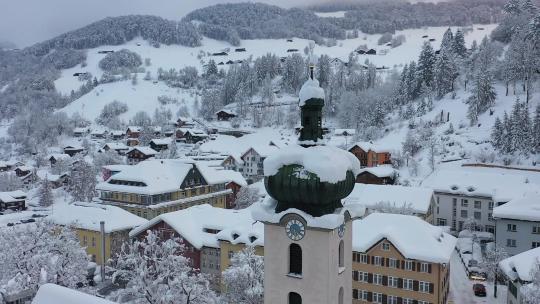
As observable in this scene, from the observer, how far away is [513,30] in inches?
4242

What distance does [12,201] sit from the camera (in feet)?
224

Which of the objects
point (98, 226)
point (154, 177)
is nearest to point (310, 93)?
point (98, 226)

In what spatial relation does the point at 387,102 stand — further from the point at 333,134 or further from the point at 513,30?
the point at 513,30

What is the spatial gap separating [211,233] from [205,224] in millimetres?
1228

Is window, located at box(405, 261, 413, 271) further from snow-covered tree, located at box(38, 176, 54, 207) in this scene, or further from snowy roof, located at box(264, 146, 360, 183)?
snow-covered tree, located at box(38, 176, 54, 207)

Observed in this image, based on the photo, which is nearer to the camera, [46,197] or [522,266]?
[522,266]

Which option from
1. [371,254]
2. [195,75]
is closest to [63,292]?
[371,254]

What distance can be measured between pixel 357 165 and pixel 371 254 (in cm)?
2293

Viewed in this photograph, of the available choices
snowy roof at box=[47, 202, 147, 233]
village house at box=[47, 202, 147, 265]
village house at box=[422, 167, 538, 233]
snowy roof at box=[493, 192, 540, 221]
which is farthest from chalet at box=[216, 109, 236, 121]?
snowy roof at box=[493, 192, 540, 221]

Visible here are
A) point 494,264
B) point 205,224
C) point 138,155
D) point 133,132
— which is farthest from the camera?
point 133,132

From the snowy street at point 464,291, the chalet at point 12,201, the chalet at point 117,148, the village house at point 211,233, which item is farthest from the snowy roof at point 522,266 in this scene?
the chalet at point 117,148

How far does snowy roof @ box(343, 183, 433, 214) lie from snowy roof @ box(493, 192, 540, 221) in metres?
7.97

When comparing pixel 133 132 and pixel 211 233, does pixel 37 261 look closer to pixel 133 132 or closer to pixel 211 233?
pixel 211 233

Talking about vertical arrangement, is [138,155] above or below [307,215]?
below
